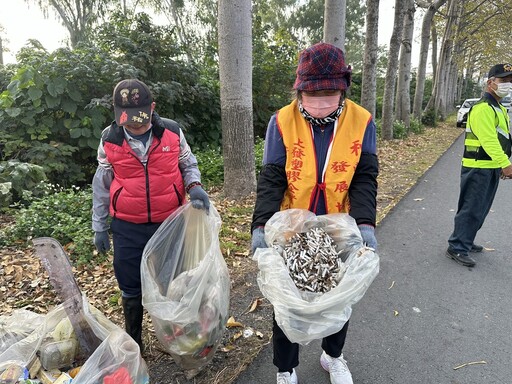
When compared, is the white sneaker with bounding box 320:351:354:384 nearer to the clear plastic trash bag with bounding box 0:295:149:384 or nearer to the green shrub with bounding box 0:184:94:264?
the clear plastic trash bag with bounding box 0:295:149:384

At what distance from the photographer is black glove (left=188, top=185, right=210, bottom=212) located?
2.31 m

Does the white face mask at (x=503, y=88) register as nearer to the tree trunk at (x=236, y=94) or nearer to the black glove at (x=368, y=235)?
the black glove at (x=368, y=235)

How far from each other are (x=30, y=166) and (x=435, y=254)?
5.05 meters

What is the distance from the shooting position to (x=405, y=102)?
1337 cm

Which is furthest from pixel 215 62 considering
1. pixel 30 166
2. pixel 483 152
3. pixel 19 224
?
pixel 483 152

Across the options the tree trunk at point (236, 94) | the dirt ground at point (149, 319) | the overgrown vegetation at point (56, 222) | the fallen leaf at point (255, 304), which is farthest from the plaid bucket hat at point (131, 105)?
the tree trunk at point (236, 94)

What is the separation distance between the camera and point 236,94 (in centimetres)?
478

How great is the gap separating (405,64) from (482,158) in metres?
10.2

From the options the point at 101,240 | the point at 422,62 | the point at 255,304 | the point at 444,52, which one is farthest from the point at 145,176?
the point at 444,52

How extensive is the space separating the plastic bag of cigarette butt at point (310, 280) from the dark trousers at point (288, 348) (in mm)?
422

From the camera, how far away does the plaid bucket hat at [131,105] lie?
203 centimetres

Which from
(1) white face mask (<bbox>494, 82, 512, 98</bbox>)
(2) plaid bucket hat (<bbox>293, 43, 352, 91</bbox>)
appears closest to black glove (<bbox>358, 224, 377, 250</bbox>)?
(2) plaid bucket hat (<bbox>293, 43, 352, 91</bbox>)

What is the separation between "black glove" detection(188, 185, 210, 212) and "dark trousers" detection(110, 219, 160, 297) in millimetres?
270

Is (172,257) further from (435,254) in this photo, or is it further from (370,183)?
(435,254)
